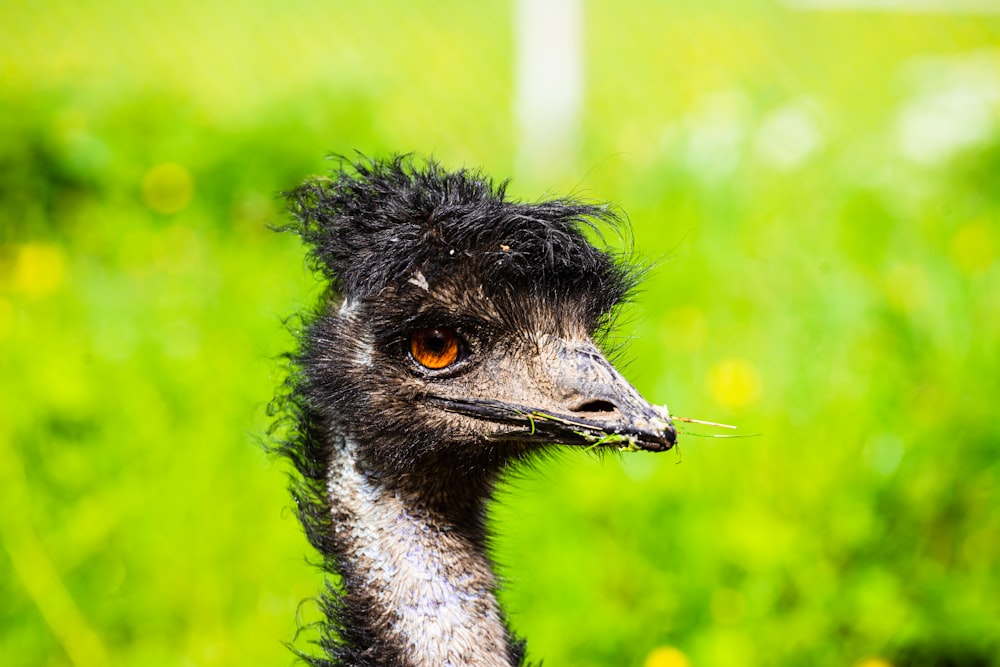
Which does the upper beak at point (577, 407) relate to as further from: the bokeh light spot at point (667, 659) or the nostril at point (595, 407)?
the bokeh light spot at point (667, 659)

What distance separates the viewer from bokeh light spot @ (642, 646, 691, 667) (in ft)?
11.0

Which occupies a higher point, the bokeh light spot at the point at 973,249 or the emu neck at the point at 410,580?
the bokeh light spot at the point at 973,249

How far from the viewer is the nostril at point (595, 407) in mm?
2082

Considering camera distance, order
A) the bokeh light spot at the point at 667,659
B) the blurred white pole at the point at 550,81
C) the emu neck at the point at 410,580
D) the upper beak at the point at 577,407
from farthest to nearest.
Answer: the blurred white pole at the point at 550,81 < the bokeh light spot at the point at 667,659 < the emu neck at the point at 410,580 < the upper beak at the point at 577,407

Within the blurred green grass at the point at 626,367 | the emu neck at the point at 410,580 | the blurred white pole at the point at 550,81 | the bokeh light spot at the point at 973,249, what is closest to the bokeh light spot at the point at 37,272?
the blurred green grass at the point at 626,367

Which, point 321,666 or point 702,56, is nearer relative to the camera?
point 321,666

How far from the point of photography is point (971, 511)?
12.7 ft

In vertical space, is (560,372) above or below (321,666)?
above

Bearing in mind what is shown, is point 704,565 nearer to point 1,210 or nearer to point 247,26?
point 1,210

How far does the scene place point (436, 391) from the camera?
224cm

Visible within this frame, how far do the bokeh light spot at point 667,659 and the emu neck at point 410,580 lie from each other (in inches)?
46.5

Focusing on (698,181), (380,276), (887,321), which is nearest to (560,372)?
(380,276)

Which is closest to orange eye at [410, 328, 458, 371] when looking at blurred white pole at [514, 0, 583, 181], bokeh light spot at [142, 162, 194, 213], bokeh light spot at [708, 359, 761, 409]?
bokeh light spot at [708, 359, 761, 409]

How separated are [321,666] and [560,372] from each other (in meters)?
0.70
